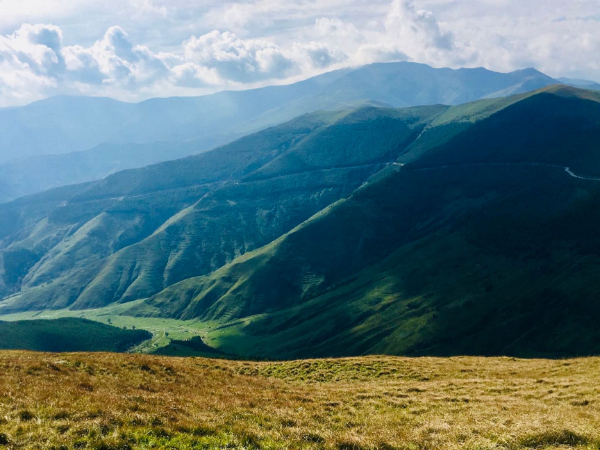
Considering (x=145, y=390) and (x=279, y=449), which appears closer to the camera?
(x=279, y=449)

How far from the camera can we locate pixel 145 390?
3328 centimetres

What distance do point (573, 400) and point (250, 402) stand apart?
25218 millimetres

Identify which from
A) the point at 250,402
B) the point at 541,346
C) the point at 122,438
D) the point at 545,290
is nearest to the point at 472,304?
the point at 545,290

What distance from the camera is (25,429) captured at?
1912 cm

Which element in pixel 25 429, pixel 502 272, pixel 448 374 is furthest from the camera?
pixel 502 272

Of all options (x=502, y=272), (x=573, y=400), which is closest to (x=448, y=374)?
(x=573, y=400)

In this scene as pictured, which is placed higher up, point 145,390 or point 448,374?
point 145,390

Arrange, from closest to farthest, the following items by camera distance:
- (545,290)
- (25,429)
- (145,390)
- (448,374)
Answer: (25,429) → (145,390) → (448,374) → (545,290)

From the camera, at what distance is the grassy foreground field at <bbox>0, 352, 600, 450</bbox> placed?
20188mm

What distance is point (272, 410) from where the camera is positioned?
27562mm

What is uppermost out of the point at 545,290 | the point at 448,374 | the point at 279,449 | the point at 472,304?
the point at 279,449

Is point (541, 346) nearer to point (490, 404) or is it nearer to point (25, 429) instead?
point (490, 404)

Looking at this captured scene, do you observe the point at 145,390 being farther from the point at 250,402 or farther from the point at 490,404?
the point at 490,404

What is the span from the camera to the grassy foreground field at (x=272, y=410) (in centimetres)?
2019
